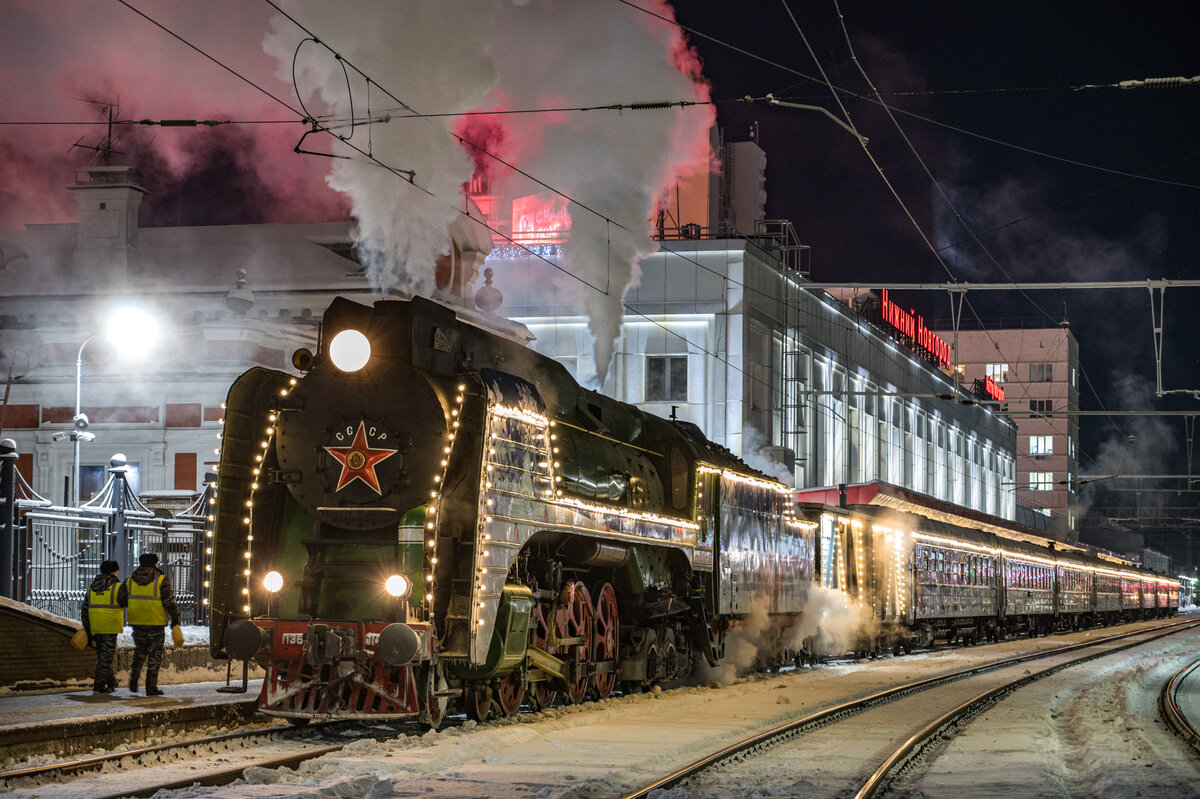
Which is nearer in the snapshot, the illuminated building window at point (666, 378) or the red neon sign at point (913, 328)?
the illuminated building window at point (666, 378)

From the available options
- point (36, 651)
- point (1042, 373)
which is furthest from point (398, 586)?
point (1042, 373)

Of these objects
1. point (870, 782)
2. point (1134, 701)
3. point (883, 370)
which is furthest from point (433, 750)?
point (883, 370)

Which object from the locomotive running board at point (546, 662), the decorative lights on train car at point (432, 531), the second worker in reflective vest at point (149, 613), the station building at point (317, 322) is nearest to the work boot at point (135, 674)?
the second worker in reflective vest at point (149, 613)

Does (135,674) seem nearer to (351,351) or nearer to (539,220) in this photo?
(351,351)

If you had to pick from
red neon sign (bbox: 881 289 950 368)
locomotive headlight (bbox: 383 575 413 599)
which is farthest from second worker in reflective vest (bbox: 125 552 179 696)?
red neon sign (bbox: 881 289 950 368)

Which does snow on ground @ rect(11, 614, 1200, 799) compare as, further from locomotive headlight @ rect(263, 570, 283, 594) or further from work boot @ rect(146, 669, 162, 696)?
work boot @ rect(146, 669, 162, 696)

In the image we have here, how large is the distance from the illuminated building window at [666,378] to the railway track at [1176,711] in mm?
25334

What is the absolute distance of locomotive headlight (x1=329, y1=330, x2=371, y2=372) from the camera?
38.4 ft

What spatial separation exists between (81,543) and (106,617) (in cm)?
360

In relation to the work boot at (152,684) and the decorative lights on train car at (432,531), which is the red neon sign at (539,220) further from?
the decorative lights on train car at (432,531)

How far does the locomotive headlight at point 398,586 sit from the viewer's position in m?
11.3

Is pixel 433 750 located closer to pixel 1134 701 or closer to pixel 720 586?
pixel 720 586

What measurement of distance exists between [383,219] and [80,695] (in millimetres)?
15586

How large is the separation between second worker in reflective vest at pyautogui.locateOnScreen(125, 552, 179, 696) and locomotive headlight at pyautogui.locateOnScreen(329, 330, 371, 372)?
4.15 m
